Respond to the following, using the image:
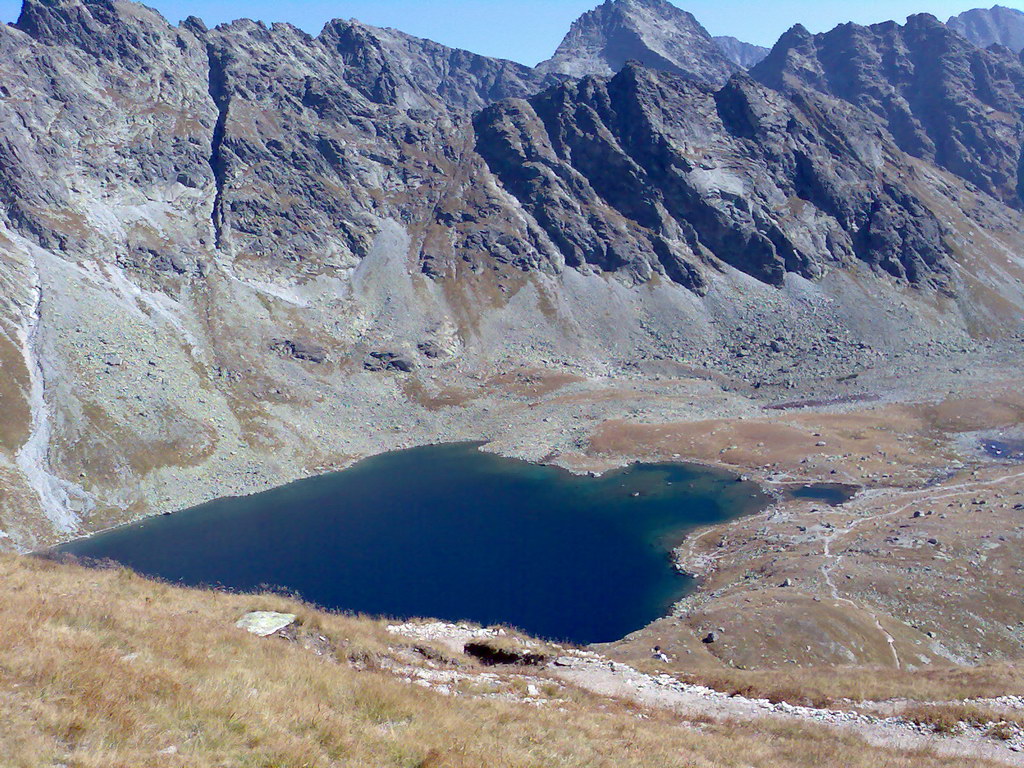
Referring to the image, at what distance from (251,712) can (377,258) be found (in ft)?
496


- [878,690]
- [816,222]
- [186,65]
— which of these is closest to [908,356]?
[816,222]

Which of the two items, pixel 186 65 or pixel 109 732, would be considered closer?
pixel 109 732

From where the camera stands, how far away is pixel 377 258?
15400cm

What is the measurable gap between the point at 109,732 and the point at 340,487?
80.2m

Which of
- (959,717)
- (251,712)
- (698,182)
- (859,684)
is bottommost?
(859,684)

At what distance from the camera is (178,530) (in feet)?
238

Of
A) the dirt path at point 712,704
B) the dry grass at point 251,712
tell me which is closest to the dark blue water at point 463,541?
the dirt path at point 712,704

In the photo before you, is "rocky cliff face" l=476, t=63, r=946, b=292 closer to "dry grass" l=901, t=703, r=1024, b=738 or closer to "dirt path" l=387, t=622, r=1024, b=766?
"dirt path" l=387, t=622, r=1024, b=766

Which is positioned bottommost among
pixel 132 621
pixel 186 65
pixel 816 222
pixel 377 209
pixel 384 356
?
pixel 132 621

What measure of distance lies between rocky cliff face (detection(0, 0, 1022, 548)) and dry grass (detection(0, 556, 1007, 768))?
7031 centimetres

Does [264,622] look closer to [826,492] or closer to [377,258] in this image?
[826,492]

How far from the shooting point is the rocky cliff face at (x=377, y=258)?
3698 inches

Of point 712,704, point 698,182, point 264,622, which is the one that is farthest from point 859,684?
point 698,182

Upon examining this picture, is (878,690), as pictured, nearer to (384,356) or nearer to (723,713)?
(723,713)
